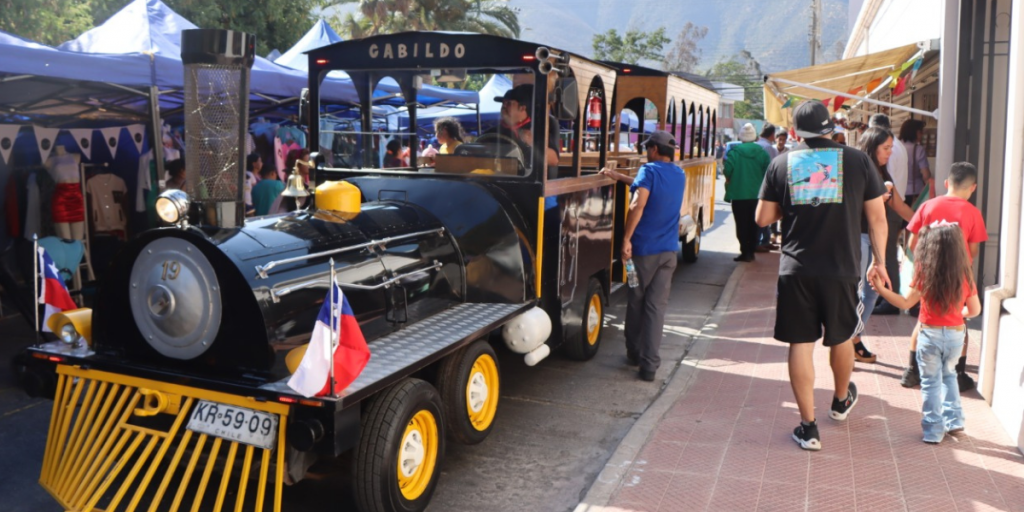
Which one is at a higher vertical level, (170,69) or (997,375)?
(170,69)

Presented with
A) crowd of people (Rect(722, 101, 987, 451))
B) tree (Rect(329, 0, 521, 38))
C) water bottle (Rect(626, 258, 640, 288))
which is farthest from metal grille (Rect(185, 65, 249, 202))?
tree (Rect(329, 0, 521, 38))

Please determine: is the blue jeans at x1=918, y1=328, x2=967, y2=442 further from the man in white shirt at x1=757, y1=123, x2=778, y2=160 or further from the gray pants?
the man in white shirt at x1=757, y1=123, x2=778, y2=160

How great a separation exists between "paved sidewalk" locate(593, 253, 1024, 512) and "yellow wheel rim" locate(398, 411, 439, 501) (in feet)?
2.69

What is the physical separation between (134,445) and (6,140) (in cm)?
603

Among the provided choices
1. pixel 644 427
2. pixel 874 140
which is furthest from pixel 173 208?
pixel 874 140

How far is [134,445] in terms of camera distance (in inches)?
145

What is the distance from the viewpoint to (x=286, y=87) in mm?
9391

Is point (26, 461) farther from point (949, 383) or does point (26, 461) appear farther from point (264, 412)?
point (949, 383)

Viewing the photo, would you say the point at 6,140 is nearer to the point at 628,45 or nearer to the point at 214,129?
the point at 214,129

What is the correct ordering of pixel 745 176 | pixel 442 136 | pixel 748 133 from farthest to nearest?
pixel 748 133
pixel 745 176
pixel 442 136

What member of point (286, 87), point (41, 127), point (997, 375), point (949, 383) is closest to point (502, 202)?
point (949, 383)

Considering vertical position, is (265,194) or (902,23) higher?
(902,23)

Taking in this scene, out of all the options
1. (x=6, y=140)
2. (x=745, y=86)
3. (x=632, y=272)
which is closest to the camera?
(x=632, y=272)

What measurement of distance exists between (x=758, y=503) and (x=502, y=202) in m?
2.39
